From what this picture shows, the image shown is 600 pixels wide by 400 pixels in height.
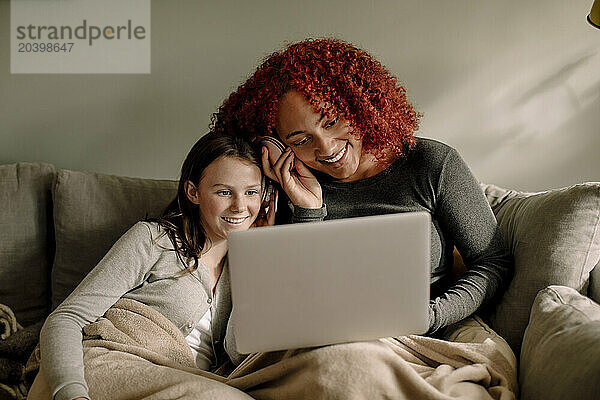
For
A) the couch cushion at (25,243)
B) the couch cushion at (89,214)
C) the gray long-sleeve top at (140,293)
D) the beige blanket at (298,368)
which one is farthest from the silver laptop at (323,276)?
the couch cushion at (25,243)

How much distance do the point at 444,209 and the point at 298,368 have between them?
61 cm

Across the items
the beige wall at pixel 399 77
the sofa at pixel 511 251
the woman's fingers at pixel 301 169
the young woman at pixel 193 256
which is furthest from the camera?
the beige wall at pixel 399 77

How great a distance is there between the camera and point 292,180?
1.68 m

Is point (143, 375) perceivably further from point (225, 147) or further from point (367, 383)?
point (225, 147)

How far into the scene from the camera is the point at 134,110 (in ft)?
7.20

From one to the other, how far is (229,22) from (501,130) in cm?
93

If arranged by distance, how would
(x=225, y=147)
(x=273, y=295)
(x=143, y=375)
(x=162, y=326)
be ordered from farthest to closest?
(x=225, y=147) < (x=162, y=326) < (x=143, y=375) < (x=273, y=295)

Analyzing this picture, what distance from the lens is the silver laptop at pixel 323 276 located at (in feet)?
3.83

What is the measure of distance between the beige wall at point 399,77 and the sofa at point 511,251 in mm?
253

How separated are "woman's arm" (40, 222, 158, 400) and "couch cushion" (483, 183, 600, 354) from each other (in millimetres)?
842

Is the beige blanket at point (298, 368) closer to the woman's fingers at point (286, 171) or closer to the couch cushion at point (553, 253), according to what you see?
the couch cushion at point (553, 253)

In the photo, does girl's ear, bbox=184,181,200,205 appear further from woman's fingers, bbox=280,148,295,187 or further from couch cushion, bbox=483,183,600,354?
couch cushion, bbox=483,183,600,354

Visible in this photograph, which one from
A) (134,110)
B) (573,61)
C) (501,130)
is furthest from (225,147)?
(573,61)

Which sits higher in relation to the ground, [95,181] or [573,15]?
[573,15]
